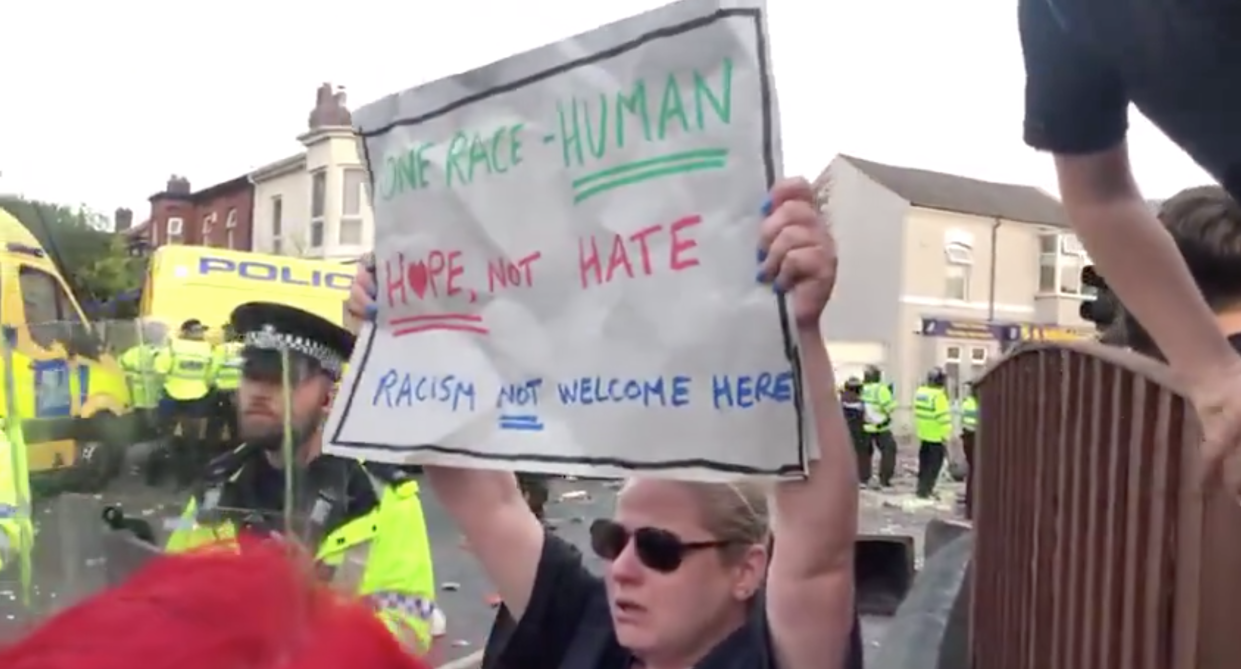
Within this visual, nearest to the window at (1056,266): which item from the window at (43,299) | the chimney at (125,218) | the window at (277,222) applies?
the window at (277,222)

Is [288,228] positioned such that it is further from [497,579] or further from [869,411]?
[497,579]

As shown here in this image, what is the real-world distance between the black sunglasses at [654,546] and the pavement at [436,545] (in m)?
0.75

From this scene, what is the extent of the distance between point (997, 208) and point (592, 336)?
43.9m

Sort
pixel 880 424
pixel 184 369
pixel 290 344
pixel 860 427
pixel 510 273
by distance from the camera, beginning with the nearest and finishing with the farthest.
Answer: pixel 510 273 < pixel 290 344 < pixel 184 369 < pixel 860 427 < pixel 880 424

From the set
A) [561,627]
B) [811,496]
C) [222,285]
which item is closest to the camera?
[811,496]

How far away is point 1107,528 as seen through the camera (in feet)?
6.04

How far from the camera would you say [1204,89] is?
1289 millimetres

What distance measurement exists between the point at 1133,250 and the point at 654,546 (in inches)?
36.9

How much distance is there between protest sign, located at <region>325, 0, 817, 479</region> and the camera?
5.76 ft

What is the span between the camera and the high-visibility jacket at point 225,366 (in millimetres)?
11195

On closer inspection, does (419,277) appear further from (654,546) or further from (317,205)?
(317,205)

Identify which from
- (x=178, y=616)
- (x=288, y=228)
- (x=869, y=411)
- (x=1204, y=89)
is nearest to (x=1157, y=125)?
(x=1204, y=89)

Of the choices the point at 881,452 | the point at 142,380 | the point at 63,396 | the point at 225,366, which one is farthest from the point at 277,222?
the point at 63,396

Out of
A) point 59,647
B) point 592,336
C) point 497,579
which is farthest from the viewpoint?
point 497,579
